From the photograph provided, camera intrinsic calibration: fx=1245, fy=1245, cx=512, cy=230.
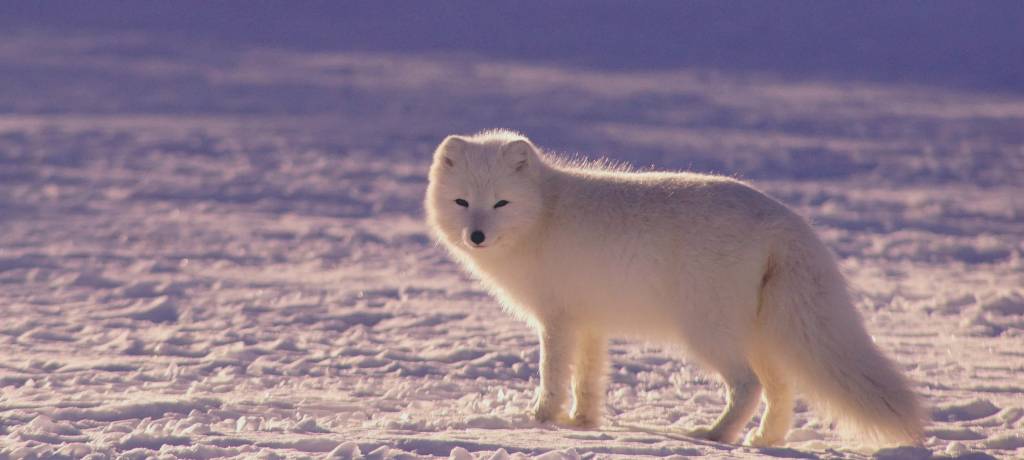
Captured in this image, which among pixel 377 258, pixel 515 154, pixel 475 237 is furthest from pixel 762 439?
pixel 377 258

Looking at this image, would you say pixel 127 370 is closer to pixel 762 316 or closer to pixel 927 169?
pixel 762 316

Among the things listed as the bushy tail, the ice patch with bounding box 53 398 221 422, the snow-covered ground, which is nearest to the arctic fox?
the bushy tail

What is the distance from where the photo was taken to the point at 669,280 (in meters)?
4.13

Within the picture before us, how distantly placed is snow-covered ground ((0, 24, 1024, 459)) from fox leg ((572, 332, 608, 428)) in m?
0.10

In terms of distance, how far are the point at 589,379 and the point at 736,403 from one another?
26.6 inches

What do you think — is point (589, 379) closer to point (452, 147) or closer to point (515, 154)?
point (515, 154)

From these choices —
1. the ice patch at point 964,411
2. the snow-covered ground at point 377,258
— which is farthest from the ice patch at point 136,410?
the ice patch at point 964,411

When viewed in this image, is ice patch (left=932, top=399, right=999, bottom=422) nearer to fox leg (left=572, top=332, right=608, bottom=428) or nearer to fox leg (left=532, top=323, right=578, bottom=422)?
fox leg (left=572, top=332, right=608, bottom=428)

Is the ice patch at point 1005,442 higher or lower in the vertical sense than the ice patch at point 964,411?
lower

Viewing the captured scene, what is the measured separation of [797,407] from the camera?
206 inches

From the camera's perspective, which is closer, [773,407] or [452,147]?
[773,407]

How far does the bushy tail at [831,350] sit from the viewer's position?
395 cm

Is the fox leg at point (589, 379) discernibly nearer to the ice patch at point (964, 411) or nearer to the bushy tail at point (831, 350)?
the bushy tail at point (831, 350)

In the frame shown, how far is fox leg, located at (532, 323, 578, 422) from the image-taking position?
175 inches
